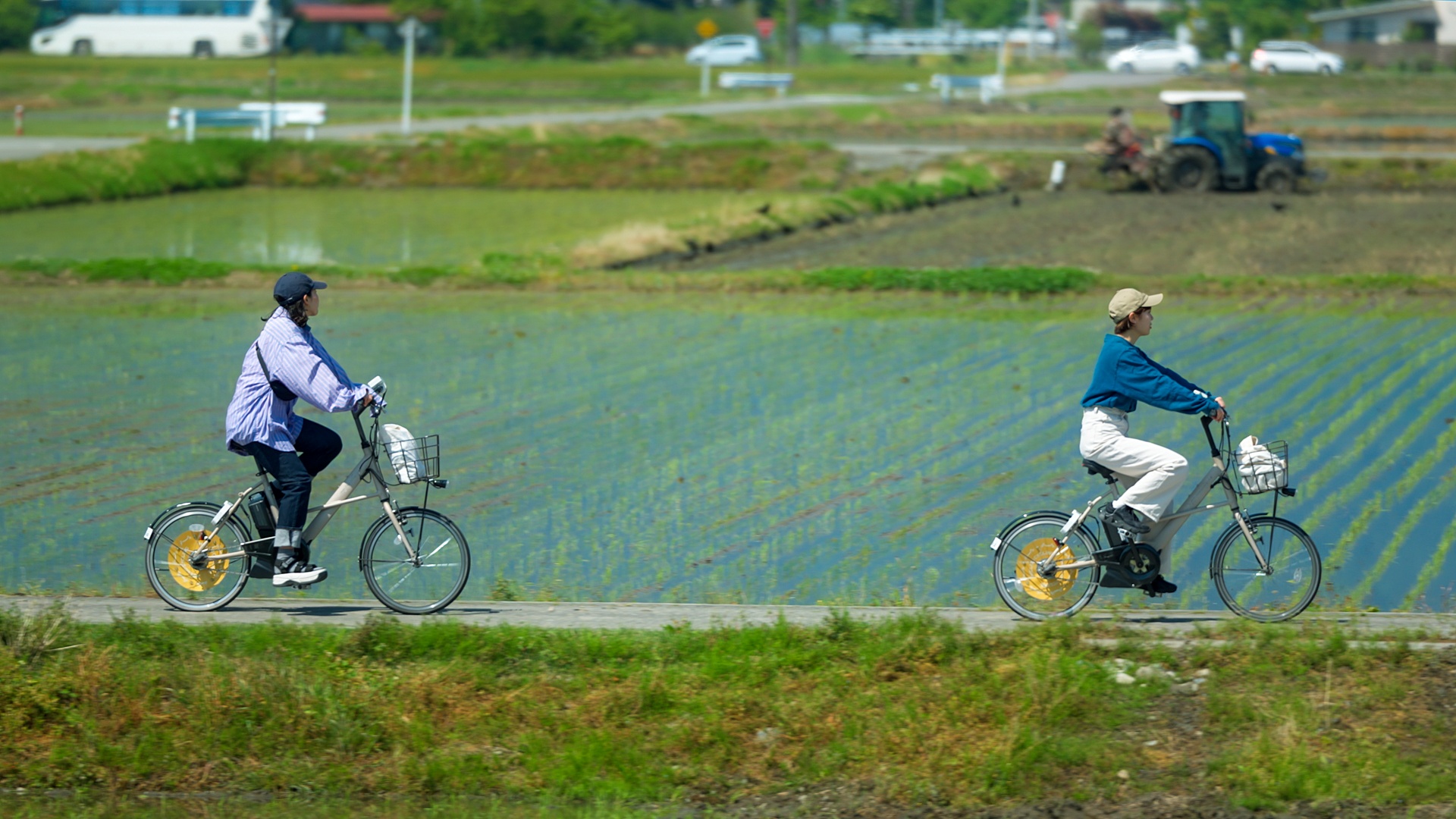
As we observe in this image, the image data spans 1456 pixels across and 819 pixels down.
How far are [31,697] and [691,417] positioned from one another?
7.62 metres

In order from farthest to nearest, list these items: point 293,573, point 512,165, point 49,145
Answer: point 49,145 → point 512,165 → point 293,573

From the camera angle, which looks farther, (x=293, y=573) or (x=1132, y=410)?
(x=293, y=573)

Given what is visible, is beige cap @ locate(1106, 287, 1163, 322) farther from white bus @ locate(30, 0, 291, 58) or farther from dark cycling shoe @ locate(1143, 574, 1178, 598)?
white bus @ locate(30, 0, 291, 58)

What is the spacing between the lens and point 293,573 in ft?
28.8

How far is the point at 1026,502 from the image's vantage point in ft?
36.8

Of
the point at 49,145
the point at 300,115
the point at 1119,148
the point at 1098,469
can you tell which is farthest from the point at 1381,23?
the point at 1098,469

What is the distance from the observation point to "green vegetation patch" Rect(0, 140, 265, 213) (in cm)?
3228

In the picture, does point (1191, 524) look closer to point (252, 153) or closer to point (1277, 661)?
point (1277, 661)

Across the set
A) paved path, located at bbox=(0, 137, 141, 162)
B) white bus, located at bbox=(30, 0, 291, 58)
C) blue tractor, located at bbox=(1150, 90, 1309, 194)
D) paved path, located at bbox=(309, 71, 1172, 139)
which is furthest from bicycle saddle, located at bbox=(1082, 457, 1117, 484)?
white bus, located at bbox=(30, 0, 291, 58)

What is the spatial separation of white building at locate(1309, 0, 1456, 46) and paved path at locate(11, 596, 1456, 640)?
69297 mm

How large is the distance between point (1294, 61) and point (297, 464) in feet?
214

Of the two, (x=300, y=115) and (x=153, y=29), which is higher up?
(x=153, y=29)

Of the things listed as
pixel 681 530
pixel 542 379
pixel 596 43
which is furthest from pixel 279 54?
pixel 681 530

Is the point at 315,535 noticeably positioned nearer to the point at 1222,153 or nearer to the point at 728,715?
the point at 728,715
